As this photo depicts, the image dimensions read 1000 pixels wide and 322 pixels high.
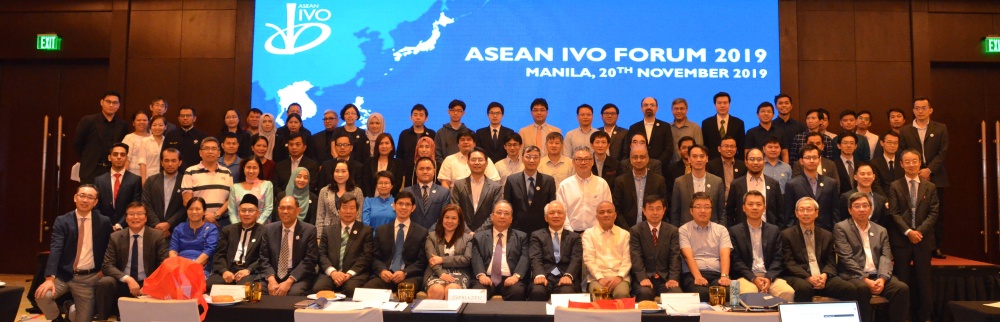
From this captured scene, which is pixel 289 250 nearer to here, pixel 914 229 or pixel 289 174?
pixel 289 174

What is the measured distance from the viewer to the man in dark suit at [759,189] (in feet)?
Result: 19.6

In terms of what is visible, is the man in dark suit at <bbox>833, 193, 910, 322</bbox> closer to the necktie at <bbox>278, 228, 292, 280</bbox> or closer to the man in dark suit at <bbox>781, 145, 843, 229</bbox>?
the man in dark suit at <bbox>781, 145, 843, 229</bbox>

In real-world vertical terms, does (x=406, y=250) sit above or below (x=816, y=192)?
below

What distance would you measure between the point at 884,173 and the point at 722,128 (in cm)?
145

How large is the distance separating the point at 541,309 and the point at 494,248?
1.76 meters

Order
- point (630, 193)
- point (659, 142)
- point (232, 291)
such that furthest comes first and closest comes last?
point (659, 142), point (630, 193), point (232, 291)

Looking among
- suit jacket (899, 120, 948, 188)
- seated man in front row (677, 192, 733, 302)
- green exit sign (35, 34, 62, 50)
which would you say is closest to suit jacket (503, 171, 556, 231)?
seated man in front row (677, 192, 733, 302)

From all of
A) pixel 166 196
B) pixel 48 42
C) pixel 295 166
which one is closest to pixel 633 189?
pixel 295 166

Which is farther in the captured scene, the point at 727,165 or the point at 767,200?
the point at 727,165

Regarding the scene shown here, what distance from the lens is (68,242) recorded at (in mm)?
5605

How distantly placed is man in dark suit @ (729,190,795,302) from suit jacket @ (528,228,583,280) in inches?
46.2

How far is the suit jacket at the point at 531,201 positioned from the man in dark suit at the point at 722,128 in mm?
1914

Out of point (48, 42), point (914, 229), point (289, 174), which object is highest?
point (48, 42)

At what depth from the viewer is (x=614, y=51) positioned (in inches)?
322
